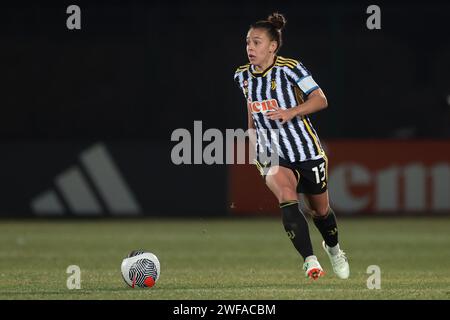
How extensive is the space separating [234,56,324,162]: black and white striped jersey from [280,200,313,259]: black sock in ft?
1.43

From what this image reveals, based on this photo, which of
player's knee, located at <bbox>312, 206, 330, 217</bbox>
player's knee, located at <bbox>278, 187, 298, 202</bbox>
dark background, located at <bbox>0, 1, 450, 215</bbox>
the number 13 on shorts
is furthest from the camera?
dark background, located at <bbox>0, 1, 450, 215</bbox>

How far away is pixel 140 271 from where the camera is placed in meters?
8.48

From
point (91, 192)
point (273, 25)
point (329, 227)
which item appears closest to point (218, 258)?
point (329, 227)

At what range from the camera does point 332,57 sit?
63.2ft

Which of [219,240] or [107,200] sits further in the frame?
[107,200]

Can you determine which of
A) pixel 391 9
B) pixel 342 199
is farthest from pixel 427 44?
pixel 342 199

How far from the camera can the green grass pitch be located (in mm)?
8266

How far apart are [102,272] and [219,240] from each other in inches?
173

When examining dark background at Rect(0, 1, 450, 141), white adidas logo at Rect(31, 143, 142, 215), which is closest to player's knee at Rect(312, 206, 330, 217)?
white adidas logo at Rect(31, 143, 142, 215)

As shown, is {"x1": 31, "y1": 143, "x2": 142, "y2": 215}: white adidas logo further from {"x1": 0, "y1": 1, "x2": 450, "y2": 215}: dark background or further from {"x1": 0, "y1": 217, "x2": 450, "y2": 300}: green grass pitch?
{"x1": 0, "y1": 1, "x2": 450, "y2": 215}: dark background

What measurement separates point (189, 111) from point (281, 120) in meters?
10.7

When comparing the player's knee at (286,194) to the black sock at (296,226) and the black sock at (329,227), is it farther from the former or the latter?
the black sock at (329,227)

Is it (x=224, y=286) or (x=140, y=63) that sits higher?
(x=140, y=63)
